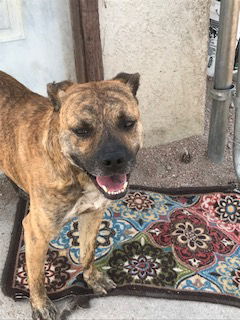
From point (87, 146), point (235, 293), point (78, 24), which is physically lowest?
point (235, 293)

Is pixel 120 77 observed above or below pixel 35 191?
above

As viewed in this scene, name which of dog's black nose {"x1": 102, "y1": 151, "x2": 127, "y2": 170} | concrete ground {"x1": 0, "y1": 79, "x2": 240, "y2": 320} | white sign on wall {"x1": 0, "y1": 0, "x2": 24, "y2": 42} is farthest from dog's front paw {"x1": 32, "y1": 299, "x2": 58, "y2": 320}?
white sign on wall {"x1": 0, "y1": 0, "x2": 24, "y2": 42}

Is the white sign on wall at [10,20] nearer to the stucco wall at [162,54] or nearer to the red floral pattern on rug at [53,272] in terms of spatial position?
the stucco wall at [162,54]

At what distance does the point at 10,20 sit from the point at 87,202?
2056mm

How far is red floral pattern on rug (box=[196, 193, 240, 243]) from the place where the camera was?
325 centimetres

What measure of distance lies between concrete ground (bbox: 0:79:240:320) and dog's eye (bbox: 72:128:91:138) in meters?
1.32

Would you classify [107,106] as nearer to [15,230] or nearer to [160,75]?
[15,230]

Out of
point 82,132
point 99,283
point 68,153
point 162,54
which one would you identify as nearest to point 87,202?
point 68,153

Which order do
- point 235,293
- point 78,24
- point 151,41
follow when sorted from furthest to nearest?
1. point 151,41
2. point 78,24
3. point 235,293

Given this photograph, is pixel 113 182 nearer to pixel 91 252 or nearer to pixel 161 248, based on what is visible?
pixel 91 252

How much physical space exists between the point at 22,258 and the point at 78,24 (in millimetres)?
2083

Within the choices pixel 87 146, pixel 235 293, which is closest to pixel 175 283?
pixel 235 293

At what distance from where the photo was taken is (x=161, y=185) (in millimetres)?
3820

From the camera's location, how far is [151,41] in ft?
12.2
